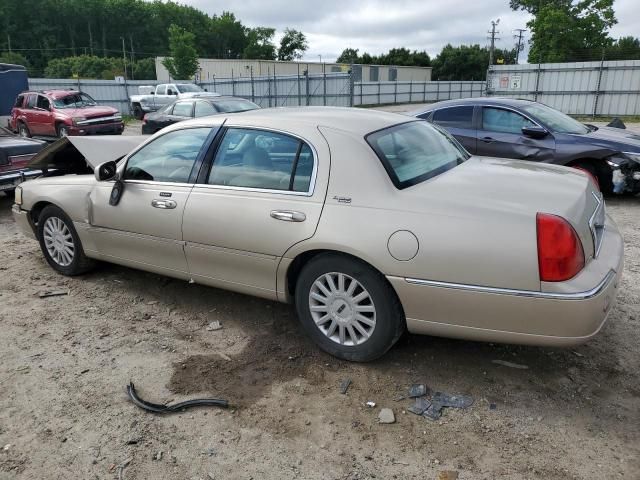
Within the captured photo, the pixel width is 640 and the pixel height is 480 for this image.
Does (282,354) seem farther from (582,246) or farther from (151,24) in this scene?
(151,24)

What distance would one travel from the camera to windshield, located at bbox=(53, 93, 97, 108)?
56.8 ft

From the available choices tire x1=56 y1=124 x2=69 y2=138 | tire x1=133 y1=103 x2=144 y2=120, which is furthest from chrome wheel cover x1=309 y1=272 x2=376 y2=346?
tire x1=133 y1=103 x2=144 y2=120

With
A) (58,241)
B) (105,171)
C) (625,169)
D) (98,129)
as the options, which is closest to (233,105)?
(98,129)

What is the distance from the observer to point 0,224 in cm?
750

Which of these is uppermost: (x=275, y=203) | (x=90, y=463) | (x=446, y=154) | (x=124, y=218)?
(x=446, y=154)

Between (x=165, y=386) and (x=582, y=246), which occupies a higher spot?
(x=582, y=246)

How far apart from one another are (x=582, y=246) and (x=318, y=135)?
1.75m

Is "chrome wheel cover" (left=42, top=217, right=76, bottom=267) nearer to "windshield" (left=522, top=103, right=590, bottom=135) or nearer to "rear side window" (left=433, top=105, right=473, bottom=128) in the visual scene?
"rear side window" (left=433, top=105, right=473, bottom=128)

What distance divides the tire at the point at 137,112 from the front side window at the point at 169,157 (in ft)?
82.4

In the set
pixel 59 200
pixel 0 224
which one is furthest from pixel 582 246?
pixel 0 224

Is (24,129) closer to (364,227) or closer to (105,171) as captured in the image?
(105,171)

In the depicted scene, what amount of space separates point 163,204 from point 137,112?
2687 cm

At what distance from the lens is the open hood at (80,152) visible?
16.9 ft

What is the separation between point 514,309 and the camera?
9.13ft
